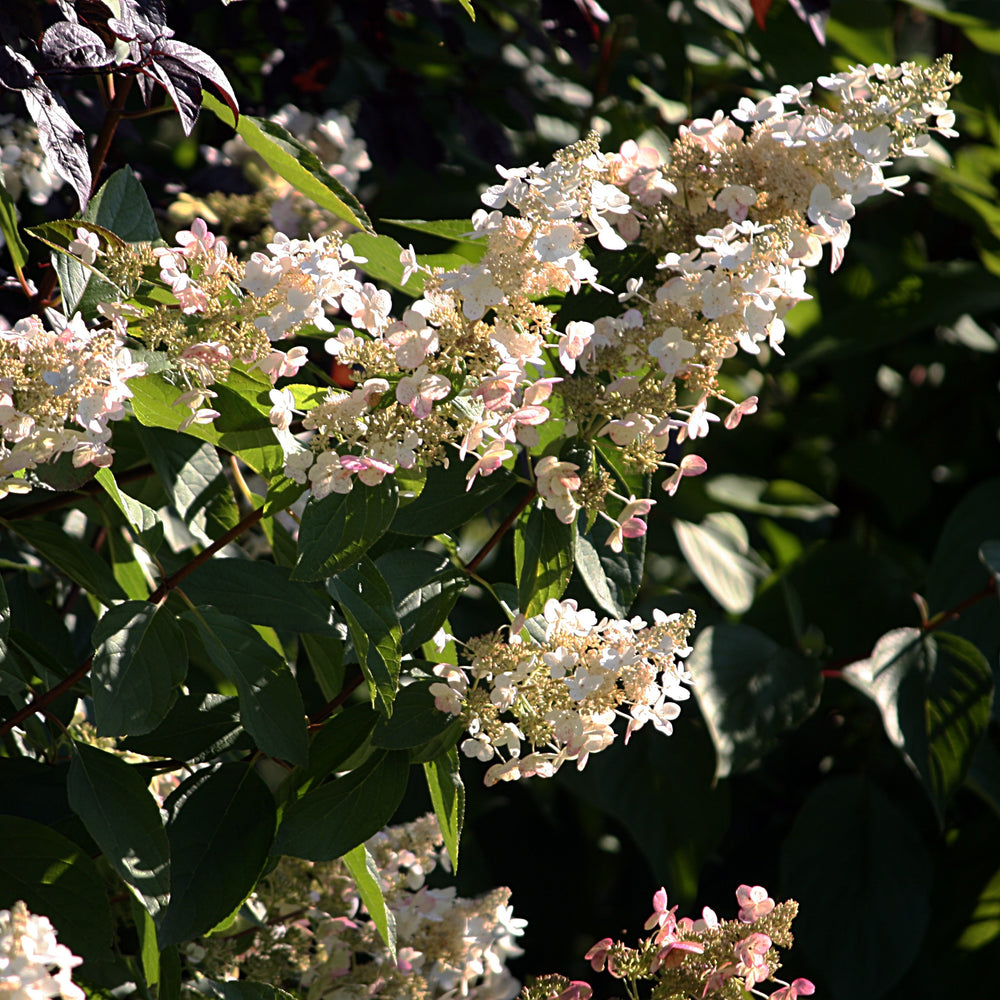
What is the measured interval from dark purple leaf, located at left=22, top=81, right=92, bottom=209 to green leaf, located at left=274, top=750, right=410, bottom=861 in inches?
15.2

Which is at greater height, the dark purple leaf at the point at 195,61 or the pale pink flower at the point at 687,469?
the dark purple leaf at the point at 195,61

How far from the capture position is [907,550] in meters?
1.82

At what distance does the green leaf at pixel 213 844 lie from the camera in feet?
2.26

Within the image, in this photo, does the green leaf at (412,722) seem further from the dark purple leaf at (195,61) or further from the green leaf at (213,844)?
the dark purple leaf at (195,61)

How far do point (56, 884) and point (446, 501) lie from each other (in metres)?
0.31

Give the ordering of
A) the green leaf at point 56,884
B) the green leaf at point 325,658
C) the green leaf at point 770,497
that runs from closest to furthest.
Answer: the green leaf at point 56,884, the green leaf at point 325,658, the green leaf at point 770,497

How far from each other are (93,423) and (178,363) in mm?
57

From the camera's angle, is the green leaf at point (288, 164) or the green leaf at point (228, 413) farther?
the green leaf at point (288, 164)

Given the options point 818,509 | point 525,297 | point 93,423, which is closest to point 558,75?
point 818,509

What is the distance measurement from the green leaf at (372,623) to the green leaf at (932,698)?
65cm

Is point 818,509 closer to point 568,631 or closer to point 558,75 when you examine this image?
point 558,75

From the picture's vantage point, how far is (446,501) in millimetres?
693

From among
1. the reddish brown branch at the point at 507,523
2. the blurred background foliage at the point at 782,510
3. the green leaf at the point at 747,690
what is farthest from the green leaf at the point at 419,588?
the green leaf at the point at 747,690

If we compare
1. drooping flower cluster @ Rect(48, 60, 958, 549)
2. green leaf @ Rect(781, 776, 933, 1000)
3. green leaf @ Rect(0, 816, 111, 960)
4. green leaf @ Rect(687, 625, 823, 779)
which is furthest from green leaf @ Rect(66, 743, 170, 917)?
green leaf @ Rect(781, 776, 933, 1000)
